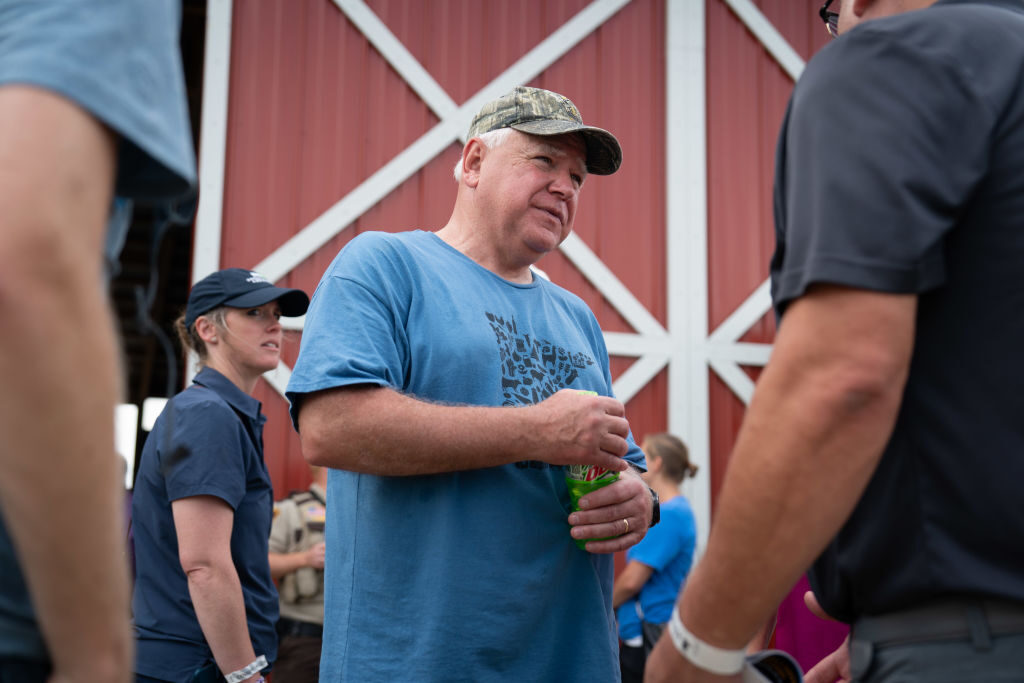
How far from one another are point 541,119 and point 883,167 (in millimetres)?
1471

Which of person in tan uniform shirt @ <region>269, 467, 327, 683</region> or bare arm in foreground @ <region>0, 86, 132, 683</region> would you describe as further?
person in tan uniform shirt @ <region>269, 467, 327, 683</region>

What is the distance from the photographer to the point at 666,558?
483cm

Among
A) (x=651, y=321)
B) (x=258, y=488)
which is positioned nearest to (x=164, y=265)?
(x=651, y=321)

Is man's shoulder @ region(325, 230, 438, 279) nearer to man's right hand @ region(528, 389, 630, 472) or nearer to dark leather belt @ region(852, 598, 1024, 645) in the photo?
man's right hand @ region(528, 389, 630, 472)

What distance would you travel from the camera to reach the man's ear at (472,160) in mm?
2553

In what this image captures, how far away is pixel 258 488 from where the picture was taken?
9.46 ft

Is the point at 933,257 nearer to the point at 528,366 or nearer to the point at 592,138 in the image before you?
the point at 528,366

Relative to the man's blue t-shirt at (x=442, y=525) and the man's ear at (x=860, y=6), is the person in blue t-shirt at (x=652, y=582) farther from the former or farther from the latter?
the man's ear at (x=860, y=6)

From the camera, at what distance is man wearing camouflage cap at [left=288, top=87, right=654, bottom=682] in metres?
1.95

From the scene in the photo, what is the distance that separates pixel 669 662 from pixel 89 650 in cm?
69

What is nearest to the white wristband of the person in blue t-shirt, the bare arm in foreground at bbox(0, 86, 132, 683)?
the bare arm in foreground at bbox(0, 86, 132, 683)

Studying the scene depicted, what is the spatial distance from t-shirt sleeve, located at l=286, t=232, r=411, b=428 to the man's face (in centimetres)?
36

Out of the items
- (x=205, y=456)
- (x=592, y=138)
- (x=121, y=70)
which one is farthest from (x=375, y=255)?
(x=121, y=70)

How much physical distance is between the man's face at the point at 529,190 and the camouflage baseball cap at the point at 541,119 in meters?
0.04
